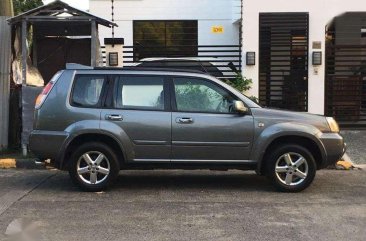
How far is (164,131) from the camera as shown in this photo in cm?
733

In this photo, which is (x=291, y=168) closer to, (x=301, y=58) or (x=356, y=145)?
(x=356, y=145)

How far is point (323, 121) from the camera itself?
748 cm

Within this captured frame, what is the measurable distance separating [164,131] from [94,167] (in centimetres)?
108

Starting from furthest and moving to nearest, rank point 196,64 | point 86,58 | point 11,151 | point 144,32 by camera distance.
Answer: point 144,32 → point 196,64 → point 86,58 → point 11,151

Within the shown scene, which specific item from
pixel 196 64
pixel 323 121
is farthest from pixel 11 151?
pixel 323 121

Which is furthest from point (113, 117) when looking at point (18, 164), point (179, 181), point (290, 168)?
point (18, 164)

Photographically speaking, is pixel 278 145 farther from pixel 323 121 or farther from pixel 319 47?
pixel 319 47

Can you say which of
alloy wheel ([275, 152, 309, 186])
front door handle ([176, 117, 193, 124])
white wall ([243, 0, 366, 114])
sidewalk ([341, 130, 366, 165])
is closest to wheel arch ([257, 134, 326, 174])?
alloy wheel ([275, 152, 309, 186])

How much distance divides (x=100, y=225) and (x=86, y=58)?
6.96 metres

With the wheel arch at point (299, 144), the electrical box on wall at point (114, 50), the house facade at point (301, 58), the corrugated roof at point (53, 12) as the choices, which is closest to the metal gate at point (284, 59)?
the house facade at point (301, 58)

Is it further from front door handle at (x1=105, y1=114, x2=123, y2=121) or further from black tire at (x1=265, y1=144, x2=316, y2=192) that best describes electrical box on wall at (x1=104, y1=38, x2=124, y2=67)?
black tire at (x1=265, y1=144, x2=316, y2=192)

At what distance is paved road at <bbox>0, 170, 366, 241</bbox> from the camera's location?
549 cm

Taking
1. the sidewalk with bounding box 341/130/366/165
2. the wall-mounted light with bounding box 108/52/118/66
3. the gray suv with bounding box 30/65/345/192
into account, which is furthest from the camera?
the wall-mounted light with bounding box 108/52/118/66

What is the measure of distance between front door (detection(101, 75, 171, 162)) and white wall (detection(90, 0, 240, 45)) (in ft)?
30.1
